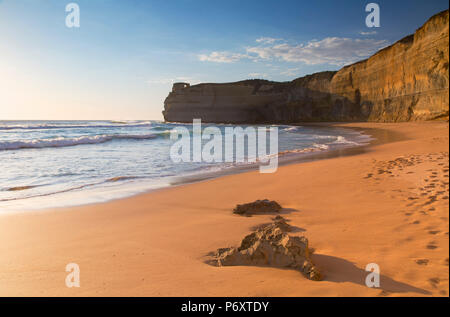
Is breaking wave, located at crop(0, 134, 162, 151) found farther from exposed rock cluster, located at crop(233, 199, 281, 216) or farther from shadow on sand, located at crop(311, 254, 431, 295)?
shadow on sand, located at crop(311, 254, 431, 295)

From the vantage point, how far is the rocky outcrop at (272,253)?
6.60 ft

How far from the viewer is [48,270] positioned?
86.2 inches

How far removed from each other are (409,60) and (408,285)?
953 inches

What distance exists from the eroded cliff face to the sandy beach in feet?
1.43

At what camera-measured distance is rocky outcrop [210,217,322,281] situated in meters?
2.01

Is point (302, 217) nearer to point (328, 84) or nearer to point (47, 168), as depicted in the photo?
point (47, 168)

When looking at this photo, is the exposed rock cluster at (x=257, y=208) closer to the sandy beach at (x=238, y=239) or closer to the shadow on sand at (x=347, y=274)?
the sandy beach at (x=238, y=239)

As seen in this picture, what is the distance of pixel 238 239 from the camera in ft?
9.61

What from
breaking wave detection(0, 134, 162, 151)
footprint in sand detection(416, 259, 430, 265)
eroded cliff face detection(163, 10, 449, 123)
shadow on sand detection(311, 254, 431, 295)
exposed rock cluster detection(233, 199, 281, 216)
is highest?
eroded cliff face detection(163, 10, 449, 123)

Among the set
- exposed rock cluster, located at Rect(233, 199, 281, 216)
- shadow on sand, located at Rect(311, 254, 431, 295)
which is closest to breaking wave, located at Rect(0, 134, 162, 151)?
exposed rock cluster, located at Rect(233, 199, 281, 216)

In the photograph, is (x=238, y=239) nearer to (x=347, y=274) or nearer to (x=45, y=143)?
(x=347, y=274)

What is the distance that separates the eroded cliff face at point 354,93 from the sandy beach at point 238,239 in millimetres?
435

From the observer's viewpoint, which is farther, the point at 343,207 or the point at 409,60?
the point at 409,60

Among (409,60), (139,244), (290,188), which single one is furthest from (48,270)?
(409,60)
